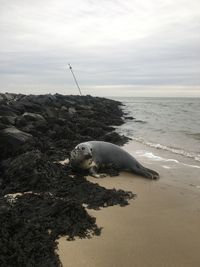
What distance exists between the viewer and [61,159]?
8703 mm

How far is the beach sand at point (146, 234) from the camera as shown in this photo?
3.76m

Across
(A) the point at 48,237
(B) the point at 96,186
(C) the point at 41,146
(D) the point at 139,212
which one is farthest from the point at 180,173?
(A) the point at 48,237

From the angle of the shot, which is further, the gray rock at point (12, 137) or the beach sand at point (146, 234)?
the gray rock at point (12, 137)

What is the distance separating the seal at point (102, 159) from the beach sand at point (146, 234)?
0.83 meters

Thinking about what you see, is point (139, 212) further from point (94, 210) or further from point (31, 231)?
point (31, 231)

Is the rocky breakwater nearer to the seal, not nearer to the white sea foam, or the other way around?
the seal

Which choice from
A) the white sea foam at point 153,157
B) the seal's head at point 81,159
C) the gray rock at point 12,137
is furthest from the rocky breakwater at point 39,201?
the white sea foam at point 153,157

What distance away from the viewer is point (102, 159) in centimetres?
785

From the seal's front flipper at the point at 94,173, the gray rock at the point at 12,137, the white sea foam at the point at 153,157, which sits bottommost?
the white sea foam at the point at 153,157

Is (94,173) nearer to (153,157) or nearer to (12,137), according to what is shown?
(12,137)

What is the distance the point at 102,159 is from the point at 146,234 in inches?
140

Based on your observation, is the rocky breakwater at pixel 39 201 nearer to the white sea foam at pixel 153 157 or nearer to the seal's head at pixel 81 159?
the seal's head at pixel 81 159

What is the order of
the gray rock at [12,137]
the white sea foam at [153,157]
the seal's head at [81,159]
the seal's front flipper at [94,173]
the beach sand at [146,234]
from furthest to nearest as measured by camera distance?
1. the white sea foam at [153,157]
2. the gray rock at [12,137]
3. the seal's head at [81,159]
4. the seal's front flipper at [94,173]
5. the beach sand at [146,234]

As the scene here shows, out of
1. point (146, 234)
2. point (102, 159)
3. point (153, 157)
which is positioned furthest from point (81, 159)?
point (146, 234)
